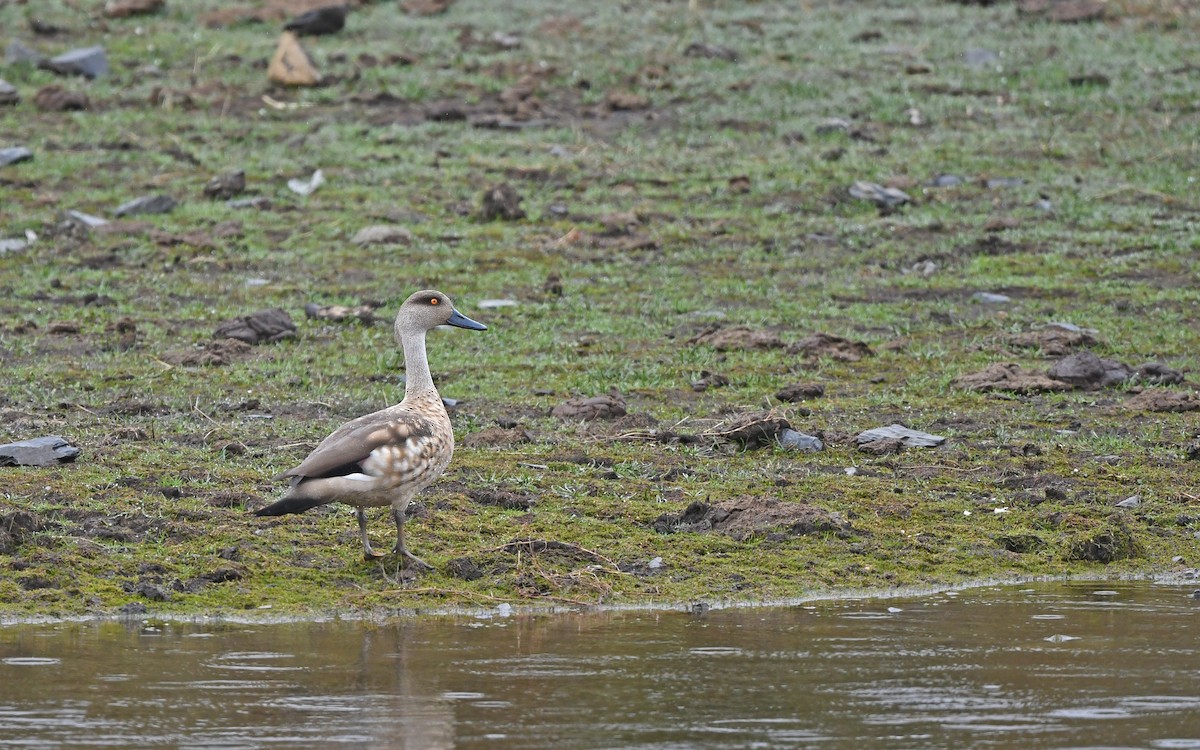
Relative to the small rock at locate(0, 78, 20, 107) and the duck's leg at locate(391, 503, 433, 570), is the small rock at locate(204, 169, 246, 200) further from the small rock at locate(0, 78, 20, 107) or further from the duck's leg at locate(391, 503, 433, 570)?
the duck's leg at locate(391, 503, 433, 570)

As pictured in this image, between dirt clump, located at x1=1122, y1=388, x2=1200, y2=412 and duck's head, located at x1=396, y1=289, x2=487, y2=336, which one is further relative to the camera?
dirt clump, located at x1=1122, y1=388, x2=1200, y2=412

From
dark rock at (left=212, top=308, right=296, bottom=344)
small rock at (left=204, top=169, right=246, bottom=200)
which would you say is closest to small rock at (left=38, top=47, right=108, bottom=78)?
small rock at (left=204, top=169, right=246, bottom=200)

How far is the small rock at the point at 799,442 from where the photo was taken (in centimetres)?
1137

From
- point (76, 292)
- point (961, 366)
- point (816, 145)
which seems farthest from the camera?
point (816, 145)

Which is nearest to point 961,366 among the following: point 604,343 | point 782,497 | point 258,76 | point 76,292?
point 604,343

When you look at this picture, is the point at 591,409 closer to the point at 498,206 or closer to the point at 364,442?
the point at 364,442

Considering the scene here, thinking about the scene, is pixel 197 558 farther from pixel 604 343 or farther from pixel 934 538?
pixel 604 343

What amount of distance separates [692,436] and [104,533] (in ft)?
13.3

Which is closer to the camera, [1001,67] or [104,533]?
[104,533]

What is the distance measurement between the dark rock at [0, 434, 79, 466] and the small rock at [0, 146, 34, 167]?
10382 millimetres

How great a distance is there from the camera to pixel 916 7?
2764 centimetres

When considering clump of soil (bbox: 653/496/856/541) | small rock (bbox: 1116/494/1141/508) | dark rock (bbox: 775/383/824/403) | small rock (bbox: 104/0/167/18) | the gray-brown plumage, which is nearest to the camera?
the gray-brown plumage

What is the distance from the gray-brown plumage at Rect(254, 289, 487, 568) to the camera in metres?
8.29

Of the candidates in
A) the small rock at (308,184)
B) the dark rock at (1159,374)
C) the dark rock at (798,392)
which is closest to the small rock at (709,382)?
the dark rock at (798,392)
